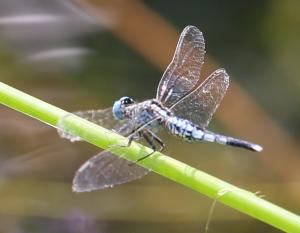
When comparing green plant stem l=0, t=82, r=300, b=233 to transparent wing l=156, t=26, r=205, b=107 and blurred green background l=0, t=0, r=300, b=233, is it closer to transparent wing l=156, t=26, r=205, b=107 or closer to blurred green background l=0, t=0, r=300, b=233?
transparent wing l=156, t=26, r=205, b=107

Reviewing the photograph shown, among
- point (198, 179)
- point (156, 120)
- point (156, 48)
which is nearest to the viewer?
point (198, 179)

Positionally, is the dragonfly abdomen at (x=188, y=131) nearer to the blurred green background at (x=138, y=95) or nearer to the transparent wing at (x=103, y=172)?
the transparent wing at (x=103, y=172)

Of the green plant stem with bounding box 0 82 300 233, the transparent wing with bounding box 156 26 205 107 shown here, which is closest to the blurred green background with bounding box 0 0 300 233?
the transparent wing with bounding box 156 26 205 107

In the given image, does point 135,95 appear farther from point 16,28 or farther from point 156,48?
point 16,28

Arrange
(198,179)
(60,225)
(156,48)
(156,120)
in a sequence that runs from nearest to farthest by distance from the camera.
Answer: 1. (198,179)
2. (156,120)
3. (60,225)
4. (156,48)

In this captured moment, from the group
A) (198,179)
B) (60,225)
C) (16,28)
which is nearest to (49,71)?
(16,28)

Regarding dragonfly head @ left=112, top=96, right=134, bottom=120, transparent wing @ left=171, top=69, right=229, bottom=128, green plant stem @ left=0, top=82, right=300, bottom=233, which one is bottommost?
green plant stem @ left=0, top=82, right=300, bottom=233

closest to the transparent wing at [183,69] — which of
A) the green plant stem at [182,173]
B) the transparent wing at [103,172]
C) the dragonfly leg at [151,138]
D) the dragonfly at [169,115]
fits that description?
the dragonfly at [169,115]
